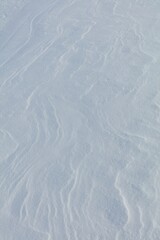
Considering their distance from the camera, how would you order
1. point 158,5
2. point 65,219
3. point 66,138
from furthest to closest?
point 158,5 → point 66,138 → point 65,219

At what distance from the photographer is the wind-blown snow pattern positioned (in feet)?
12.2

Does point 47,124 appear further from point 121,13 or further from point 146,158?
point 121,13

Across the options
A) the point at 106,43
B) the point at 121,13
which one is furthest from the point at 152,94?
the point at 121,13

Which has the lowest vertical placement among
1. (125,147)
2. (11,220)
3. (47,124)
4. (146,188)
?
(146,188)

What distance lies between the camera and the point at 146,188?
149 inches

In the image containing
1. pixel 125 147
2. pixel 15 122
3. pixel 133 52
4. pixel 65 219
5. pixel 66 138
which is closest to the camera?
pixel 65 219

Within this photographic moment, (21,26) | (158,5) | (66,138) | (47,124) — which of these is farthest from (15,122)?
(158,5)

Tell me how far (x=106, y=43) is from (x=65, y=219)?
125 inches

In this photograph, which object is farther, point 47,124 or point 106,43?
point 106,43

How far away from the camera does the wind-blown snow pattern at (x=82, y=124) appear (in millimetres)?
3715

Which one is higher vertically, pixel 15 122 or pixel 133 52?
pixel 15 122

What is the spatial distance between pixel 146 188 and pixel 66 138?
1158mm

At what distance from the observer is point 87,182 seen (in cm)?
401

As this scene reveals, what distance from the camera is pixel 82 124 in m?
4.73
